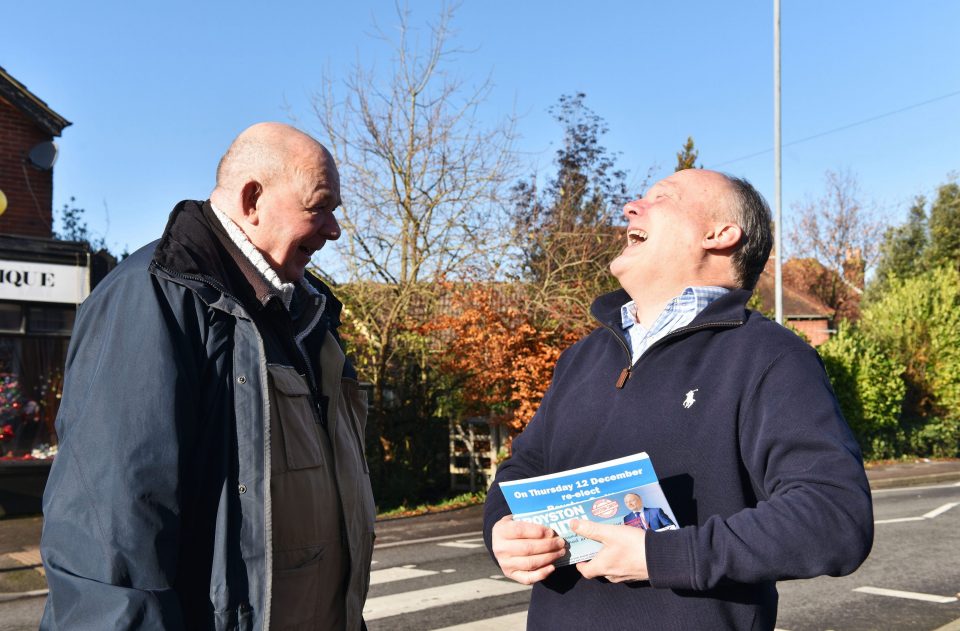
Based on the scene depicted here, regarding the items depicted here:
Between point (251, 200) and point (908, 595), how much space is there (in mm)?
7123

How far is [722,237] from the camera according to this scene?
233 centimetres

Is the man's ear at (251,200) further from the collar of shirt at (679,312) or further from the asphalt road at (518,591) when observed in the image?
the asphalt road at (518,591)

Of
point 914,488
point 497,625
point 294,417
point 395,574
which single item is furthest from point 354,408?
point 914,488

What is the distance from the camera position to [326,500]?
8.13ft

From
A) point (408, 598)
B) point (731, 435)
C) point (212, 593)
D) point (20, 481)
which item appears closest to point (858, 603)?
point (408, 598)

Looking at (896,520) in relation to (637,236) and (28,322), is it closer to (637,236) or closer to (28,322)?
(637,236)

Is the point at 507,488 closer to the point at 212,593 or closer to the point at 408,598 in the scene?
the point at 212,593

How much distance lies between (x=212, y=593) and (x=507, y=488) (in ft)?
2.44

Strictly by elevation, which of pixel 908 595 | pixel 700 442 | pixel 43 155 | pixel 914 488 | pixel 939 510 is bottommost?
pixel 914 488

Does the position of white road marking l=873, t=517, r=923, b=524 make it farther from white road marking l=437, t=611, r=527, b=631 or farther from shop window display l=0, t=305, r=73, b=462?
shop window display l=0, t=305, r=73, b=462

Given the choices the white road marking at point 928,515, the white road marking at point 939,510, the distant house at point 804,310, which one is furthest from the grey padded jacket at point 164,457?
the distant house at point 804,310

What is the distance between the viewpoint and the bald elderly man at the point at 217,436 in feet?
6.26

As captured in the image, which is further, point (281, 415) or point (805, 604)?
point (805, 604)

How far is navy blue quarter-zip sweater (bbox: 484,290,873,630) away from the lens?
1804mm
